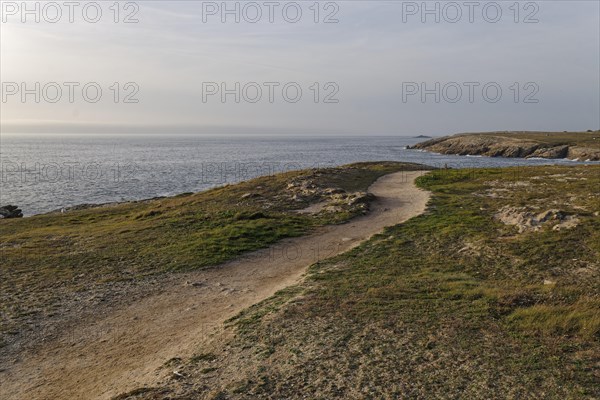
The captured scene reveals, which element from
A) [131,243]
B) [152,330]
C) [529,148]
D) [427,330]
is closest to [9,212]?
[131,243]

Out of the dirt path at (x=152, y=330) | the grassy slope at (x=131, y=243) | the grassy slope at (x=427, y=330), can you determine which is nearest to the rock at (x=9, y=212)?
the grassy slope at (x=131, y=243)

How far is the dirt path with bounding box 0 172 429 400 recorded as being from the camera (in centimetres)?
1209

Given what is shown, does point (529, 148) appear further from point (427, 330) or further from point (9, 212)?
point (427, 330)

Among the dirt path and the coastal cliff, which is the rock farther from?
the coastal cliff

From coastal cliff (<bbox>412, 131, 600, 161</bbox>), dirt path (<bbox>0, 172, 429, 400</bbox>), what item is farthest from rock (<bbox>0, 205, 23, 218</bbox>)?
coastal cliff (<bbox>412, 131, 600, 161</bbox>)

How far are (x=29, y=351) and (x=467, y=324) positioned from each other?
13395mm

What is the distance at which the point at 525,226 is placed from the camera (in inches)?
1009

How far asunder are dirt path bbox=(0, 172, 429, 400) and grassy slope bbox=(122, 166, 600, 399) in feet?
4.14

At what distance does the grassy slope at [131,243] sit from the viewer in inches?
785

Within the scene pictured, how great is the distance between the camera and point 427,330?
13156 mm

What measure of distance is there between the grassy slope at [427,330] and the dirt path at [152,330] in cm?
126

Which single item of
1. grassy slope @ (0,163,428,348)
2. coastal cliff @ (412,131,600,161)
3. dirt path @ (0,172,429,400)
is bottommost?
dirt path @ (0,172,429,400)

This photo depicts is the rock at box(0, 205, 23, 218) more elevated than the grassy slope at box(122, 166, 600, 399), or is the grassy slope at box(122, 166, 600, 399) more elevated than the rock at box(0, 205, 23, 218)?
the rock at box(0, 205, 23, 218)

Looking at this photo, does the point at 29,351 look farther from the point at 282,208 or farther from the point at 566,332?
the point at 282,208
